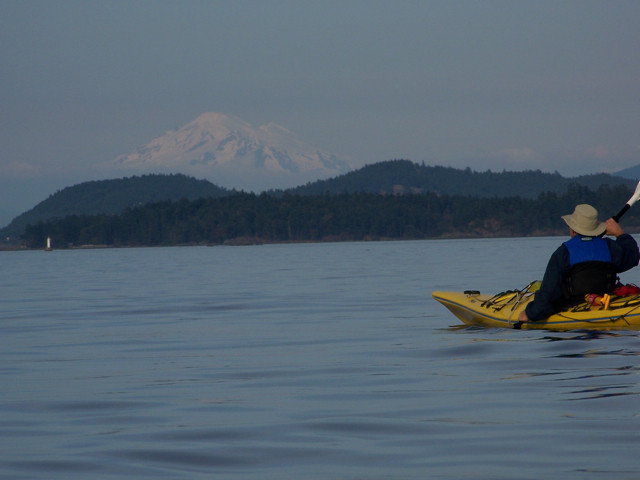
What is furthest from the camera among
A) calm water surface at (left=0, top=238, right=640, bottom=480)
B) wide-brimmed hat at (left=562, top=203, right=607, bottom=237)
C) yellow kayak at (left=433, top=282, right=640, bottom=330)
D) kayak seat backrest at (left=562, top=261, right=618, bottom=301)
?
yellow kayak at (left=433, top=282, right=640, bottom=330)

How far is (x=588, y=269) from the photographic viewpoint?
40.5 feet

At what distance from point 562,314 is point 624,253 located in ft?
3.76

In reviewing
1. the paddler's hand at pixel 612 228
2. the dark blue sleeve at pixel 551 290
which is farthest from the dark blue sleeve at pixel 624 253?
the dark blue sleeve at pixel 551 290

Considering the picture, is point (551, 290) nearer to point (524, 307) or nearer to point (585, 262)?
point (585, 262)

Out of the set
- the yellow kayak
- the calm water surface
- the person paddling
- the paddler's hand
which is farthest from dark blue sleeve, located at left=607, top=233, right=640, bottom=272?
the calm water surface

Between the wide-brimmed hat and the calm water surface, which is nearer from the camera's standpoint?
the calm water surface

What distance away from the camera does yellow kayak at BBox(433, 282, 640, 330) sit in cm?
1248

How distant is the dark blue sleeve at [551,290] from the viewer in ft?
40.3

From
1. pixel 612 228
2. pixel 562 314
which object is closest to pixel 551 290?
pixel 562 314

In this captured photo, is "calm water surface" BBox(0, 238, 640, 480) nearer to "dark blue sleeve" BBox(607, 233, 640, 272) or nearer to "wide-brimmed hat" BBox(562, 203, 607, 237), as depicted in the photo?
"dark blue sleeve" BBox(607, 233, 640, 272)

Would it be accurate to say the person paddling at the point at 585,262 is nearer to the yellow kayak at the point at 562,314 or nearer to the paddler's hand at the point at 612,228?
the paddler's hand at the point at 612,228

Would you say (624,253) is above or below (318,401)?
above

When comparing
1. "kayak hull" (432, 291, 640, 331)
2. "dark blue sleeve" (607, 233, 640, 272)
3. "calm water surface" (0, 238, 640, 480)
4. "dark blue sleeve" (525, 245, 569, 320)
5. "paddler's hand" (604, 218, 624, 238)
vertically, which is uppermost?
"paddler's hand" (604, 218, 624, 238)

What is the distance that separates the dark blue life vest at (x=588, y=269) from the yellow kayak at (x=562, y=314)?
181mm
